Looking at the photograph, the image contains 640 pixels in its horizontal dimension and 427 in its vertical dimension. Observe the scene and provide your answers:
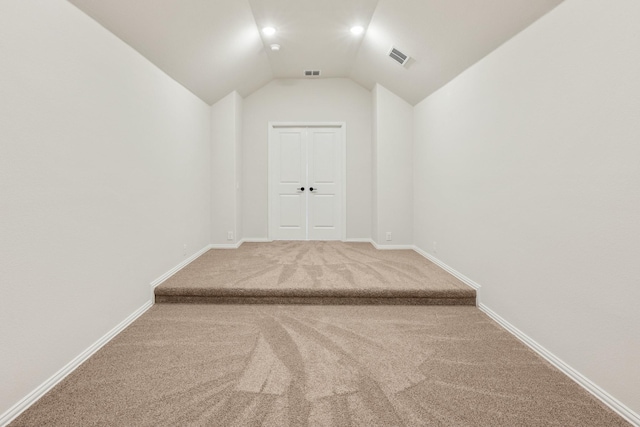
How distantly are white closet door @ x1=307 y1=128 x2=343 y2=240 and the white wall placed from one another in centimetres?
271

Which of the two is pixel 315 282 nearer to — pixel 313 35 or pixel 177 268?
pixel 177 268

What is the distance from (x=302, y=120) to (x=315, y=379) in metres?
4.46

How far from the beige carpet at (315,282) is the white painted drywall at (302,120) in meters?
1.44

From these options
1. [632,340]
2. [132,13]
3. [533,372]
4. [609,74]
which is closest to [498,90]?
[609,74]

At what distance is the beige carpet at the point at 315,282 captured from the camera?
292 cm

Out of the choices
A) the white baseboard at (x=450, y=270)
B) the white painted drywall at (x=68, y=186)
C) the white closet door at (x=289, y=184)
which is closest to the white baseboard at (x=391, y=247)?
the white baseboard at (x=450, y=270)

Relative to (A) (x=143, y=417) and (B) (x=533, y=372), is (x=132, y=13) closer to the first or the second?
(A) (x=143, y=417)

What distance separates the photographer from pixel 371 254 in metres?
4.47

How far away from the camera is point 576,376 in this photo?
176 cm

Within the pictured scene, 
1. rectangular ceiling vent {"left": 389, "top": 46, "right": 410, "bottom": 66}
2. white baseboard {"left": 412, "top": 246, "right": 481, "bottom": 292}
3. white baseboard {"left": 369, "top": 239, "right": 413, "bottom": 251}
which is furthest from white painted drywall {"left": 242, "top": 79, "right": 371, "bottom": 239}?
rectangular ceiling vent {"left": 389, "top": 46, "right": 410, "bottom": 66}

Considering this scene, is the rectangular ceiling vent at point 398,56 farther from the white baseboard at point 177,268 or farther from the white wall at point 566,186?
the white baseboard at point 177,268

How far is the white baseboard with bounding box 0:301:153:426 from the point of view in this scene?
147 centimetres

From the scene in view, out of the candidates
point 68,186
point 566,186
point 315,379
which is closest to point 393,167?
point 566,186

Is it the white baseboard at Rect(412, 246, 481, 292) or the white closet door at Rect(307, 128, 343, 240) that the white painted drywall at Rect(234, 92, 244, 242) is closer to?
the white closet door at Rect(307, 128, 343, 240)
